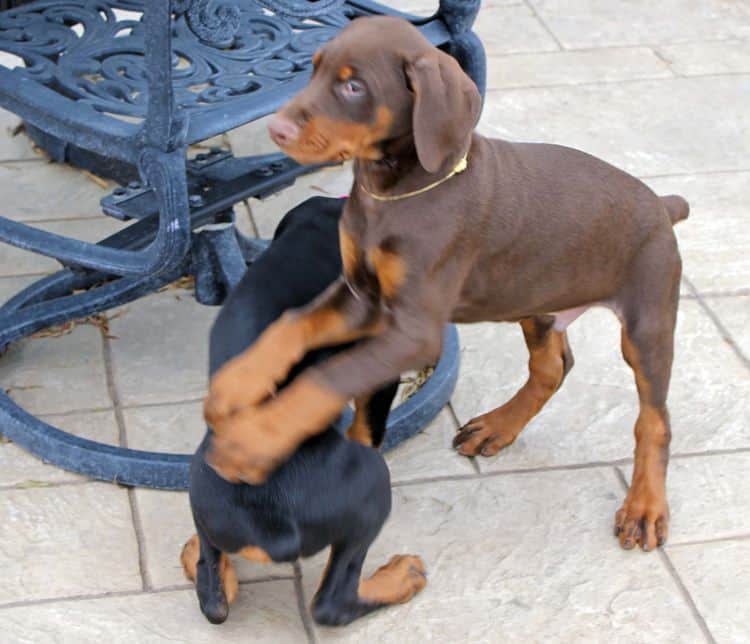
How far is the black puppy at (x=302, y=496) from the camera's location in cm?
280

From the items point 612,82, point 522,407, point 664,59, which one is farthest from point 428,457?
point 664,59

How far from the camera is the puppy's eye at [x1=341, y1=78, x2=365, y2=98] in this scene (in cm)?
260

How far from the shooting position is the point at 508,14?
656 centimetres

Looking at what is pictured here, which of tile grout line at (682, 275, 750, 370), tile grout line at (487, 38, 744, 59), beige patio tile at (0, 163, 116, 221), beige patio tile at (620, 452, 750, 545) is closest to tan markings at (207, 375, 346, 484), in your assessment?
beige patio tile at (620, 452, 750, 545)

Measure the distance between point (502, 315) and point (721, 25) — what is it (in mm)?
3965

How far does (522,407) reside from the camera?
3.72 m

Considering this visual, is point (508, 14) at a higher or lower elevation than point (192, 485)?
lower

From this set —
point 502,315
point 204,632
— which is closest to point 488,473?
point 502,315

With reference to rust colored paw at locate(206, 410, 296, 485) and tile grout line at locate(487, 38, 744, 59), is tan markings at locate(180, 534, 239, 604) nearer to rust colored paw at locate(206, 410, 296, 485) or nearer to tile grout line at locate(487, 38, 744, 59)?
rust colored paw at locate(206, 410, 296, 485)

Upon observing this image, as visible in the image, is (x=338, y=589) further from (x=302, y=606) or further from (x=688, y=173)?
(x=688, y=173)

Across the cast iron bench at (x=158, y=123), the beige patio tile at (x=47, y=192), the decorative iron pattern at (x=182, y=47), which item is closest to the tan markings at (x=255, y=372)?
the cast iron bench at (x=158, y=123)

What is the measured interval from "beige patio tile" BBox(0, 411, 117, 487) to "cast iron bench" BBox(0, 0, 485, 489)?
33mm

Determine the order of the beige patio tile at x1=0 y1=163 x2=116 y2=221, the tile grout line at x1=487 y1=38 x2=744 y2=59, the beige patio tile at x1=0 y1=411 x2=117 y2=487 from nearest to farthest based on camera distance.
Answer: the beige patio tile at x1=0 y1=411 x2=117 y2=487 → the beige patio tile at x1=0 y1=163 x2=116 y2=221 → the tile grout line at x1=487 y1=38 x2=744 y2=59

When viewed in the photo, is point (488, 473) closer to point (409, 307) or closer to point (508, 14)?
point (409, 307)
